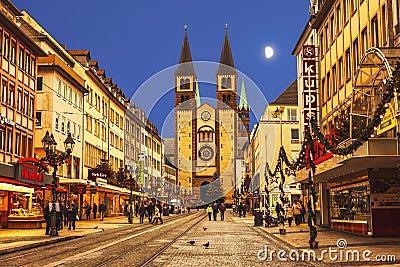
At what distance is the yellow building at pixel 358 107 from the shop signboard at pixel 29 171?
54.3 feet

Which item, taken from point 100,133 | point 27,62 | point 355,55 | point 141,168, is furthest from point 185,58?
point 355,55

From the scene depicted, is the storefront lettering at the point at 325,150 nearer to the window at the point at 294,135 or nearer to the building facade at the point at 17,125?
the building facade at the point at 17,125

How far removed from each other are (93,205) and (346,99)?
36.0 m

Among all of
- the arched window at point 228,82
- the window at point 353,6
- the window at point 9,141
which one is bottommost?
the window at point 9,141

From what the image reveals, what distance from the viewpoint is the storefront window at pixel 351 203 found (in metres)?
28.6

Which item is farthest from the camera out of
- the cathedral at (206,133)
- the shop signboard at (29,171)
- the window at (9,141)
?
the cathedral at (206,133)

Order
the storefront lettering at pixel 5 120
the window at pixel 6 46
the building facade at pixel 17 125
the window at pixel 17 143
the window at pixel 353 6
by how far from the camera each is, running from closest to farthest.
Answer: the window at pixel 353 6
the building facade at pixel 17 125
the storefront lettering at pixel 5 120
the window at pixel 6 46
the window at pixel 17 143

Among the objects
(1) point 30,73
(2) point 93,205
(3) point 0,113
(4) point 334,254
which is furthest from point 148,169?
(4) point 334,254

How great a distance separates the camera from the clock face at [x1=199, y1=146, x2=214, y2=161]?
555 ft

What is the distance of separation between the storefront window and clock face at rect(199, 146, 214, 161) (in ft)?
433

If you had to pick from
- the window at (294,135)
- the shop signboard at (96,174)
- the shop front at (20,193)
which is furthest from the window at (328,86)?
the window at (294,135)

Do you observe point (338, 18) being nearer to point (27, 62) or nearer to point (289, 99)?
point (27, 62)

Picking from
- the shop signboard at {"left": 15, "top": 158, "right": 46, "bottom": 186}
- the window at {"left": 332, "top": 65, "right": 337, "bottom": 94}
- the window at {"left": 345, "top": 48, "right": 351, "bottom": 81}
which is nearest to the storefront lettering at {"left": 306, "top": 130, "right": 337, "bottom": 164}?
the window at {"left": 345, "top": 48, "right": 351, "bottom": 81}

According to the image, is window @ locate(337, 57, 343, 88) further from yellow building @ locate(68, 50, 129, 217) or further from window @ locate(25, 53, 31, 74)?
yellow building @ locate(68, 50, 129, 217)
